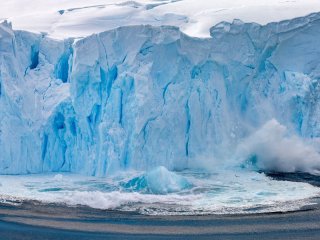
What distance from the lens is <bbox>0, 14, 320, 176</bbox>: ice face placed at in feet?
53.7

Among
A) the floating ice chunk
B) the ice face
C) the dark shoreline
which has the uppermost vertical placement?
the ice face

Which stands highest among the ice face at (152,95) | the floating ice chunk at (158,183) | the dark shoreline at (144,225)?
the ice face at (152,95)

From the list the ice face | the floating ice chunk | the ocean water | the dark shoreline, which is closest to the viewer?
the dark shoreline

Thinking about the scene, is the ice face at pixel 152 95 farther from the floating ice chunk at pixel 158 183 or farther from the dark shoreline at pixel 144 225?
the dark shoreline at pixel 144 225

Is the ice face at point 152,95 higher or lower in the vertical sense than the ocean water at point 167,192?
higher

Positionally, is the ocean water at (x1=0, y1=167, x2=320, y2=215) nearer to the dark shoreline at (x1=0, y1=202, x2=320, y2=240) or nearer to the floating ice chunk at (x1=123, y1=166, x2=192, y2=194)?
the floating ice chunk at (x1=123, y1=166, x2=192, y2=194)

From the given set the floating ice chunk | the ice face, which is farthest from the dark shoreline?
the ice face

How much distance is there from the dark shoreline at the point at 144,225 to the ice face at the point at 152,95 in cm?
431

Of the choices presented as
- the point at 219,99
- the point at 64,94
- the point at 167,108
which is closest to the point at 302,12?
the point at 219,99

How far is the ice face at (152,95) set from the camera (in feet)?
53.7

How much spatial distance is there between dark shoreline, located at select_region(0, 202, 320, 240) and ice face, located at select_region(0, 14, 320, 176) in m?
4.31

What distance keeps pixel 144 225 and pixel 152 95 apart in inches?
237

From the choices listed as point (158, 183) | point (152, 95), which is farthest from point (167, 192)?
point (152, 95)

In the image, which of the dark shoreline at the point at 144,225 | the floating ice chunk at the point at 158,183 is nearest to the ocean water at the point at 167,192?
the floating ice chunk at the point at 158,183
